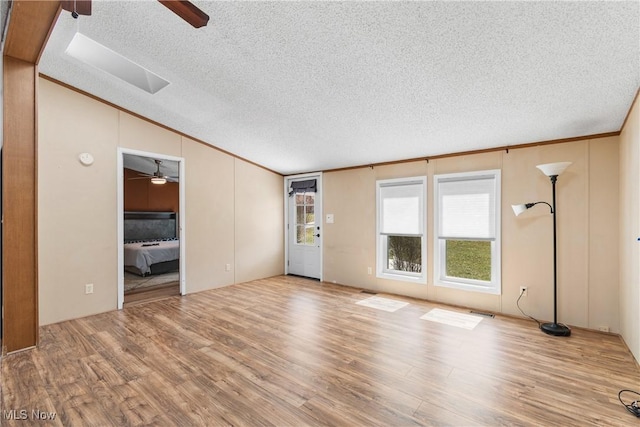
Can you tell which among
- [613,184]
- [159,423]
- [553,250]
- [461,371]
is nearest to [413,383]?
[461,371]

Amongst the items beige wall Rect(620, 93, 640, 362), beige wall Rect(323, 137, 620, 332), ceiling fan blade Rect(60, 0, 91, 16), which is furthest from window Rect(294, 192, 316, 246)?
ceiling fan blade Rect(60, 0, 91, 16)

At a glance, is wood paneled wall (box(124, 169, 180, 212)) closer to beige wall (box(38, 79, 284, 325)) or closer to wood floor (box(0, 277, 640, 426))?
beige wall (box(38, 79, 284, 325))

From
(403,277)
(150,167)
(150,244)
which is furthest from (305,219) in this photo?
(150,167)

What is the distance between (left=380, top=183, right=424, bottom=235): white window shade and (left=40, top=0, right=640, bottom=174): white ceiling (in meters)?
0.88

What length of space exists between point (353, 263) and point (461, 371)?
305cm

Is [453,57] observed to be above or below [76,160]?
above

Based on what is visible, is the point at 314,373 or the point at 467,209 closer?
the point at 314,373

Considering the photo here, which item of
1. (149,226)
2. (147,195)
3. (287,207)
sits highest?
(147,195)

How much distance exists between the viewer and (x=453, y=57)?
2.27 m

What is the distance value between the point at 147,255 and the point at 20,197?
314 cm

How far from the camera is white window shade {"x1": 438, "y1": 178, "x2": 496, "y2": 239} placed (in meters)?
3.95

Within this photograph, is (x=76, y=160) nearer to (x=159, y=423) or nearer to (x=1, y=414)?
(x=1, y=414)
